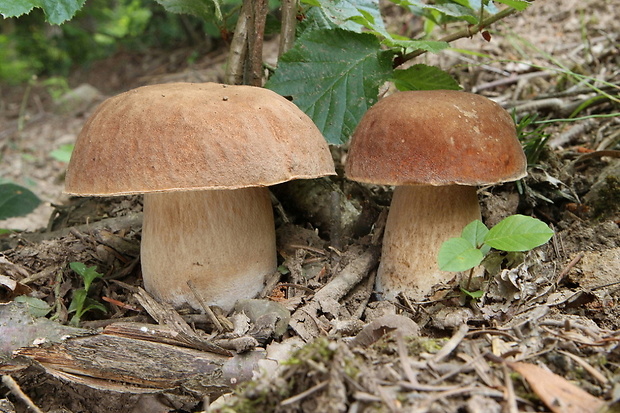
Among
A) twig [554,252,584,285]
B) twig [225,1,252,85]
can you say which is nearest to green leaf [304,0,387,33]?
twig [225,1,252,85]

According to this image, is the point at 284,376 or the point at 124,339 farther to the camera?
the point at 124,339

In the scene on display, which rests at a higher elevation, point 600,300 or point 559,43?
point 559,43

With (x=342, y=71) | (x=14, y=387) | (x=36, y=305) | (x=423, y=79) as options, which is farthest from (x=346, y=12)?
(x=14, y=387)

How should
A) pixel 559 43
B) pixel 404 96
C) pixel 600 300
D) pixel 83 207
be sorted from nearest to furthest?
pixel 600 300 < pixel 404 96 < pixel 83 207 < pixel 559 43

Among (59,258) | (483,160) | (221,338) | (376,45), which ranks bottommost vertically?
(221,338)

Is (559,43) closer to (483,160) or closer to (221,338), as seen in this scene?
(483,160)

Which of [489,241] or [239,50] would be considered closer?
[489,241]

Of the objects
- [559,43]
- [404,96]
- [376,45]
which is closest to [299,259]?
[404,96]

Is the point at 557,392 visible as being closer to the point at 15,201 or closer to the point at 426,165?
the point at 426,165
